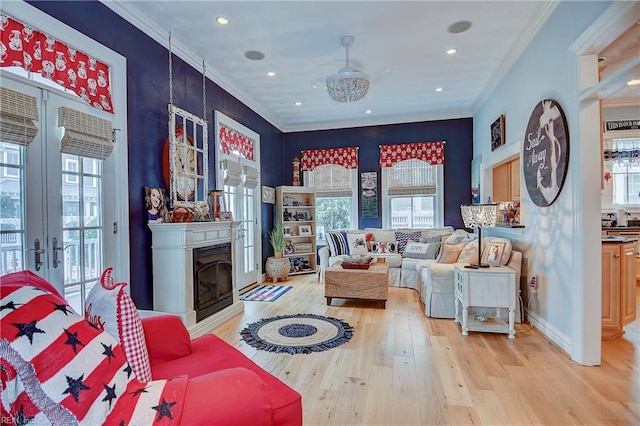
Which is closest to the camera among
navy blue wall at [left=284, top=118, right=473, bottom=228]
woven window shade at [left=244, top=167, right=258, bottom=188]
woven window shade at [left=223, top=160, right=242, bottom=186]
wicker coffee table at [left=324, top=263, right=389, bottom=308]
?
wicker coffee table at [left=324, top=263, right=389, bottom=308]

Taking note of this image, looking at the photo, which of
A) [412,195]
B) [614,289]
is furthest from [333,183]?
[614,289]

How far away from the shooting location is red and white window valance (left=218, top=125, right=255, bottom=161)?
4.65 metres

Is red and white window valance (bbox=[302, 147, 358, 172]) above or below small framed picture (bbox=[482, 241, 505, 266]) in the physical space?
above

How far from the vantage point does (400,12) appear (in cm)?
303

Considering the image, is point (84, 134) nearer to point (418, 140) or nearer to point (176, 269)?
point (176, 269)

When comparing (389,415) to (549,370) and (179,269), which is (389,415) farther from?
(179,269)

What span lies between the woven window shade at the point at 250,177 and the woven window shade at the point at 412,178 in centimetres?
273

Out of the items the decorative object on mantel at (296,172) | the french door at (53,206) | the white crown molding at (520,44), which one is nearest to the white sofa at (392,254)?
the decorative object on mantel at (296,172)

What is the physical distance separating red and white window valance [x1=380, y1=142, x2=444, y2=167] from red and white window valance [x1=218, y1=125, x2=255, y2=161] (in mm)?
2670

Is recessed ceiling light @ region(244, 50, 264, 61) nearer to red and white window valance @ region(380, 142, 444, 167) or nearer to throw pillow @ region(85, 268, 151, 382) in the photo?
throw pillow @ region(85, 268, 151, 382)

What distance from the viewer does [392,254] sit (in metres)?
5.55

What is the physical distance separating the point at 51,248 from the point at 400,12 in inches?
139

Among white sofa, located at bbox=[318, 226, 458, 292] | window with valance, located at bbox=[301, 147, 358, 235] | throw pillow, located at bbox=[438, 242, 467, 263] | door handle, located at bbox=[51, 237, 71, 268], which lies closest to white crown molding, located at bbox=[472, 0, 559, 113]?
throw pillow, located at bbox=[438, 242, 467, 263]

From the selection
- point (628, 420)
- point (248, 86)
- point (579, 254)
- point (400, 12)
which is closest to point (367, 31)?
point (400, 12)
